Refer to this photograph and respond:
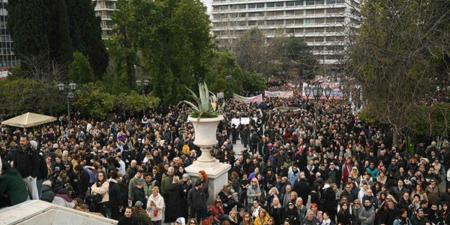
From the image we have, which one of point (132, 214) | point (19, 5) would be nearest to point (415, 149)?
point (132, 214)

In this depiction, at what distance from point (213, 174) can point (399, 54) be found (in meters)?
9.52

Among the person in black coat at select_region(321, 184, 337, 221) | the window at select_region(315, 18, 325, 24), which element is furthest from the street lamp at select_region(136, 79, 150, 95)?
the window at select_region(315, 18, 325, 24)

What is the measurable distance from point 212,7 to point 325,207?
100886 millimetres

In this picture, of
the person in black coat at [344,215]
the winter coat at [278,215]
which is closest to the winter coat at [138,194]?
the winter coat at [278,215]

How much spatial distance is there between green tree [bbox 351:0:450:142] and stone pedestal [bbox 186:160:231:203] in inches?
318

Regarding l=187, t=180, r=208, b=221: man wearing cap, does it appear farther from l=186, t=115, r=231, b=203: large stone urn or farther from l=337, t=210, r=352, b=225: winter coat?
l=337, t=210, r=352, b=225: winter coat

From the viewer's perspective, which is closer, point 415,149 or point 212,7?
point 415,149

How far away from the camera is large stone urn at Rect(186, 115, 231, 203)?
11.9 meters

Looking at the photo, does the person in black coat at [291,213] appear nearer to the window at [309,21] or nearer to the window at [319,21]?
the window at [319,21]

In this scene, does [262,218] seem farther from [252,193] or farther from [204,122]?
[204,122]

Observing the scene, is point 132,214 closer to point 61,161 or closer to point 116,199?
point 116,199

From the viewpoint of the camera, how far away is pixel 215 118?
482 inches

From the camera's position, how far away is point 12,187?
18.8 ft

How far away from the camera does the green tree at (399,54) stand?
696 inches
